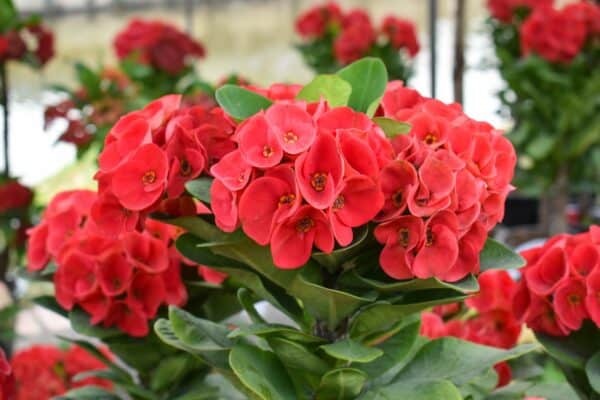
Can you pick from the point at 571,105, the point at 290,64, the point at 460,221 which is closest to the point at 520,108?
the point at 571,105

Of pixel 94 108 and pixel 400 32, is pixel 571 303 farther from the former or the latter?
pixel 400 32

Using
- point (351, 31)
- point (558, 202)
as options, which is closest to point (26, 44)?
point (351, 31)

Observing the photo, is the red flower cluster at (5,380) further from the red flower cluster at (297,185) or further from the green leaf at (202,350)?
the red flower cluster at (297,185)

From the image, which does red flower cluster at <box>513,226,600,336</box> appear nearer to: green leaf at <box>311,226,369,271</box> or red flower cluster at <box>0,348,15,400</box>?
green leaf at <box>311,226,369,271</box>

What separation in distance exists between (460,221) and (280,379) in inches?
10.7

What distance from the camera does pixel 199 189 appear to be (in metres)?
0.88

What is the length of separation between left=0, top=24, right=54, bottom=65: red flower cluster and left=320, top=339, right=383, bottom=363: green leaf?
4.77 ft

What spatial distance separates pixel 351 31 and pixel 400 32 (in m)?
0.20

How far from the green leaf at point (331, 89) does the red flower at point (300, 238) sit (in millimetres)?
150

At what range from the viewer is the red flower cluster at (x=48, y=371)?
1557 mm

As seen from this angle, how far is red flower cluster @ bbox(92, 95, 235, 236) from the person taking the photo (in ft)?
2.97

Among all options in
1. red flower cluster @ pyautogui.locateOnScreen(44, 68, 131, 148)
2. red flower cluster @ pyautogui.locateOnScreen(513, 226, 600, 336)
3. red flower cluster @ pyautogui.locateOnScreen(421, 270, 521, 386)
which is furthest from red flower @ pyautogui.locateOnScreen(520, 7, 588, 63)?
red flower cluster @ pyautogui.locateOnScreen(513, 226, 600, 336)

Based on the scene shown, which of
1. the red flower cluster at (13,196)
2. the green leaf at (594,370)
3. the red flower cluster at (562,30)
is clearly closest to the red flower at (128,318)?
the green leaf at (594,370)

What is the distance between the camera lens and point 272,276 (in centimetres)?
92
